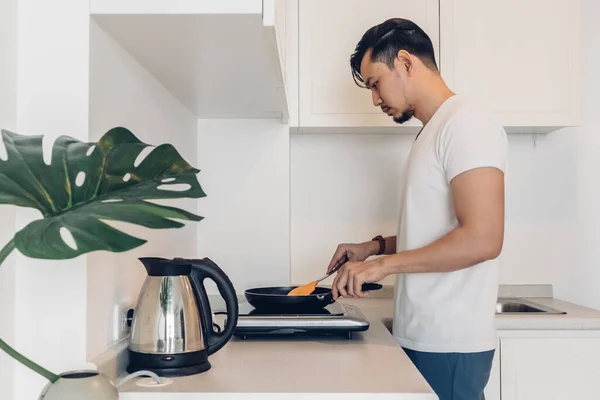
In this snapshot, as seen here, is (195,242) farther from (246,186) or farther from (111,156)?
(111,156)

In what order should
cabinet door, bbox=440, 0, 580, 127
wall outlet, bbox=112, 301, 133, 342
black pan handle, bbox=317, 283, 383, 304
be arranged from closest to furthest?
wall outlet, bbox=112, 301, 133, 342 → black pan handle, bbox=317, 283, 383, 304 → cabinet door, bbox=440, 0, 580, 127

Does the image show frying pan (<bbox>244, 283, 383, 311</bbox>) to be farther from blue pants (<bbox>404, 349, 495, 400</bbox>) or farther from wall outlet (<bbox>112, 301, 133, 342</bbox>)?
wall outlet (<bbox>112, 301, 133, 342</bbox>)

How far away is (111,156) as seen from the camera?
2.37ft

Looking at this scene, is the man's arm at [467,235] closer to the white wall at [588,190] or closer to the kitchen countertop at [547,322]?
the kitchen countertop at [547,322]

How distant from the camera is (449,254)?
1.39m

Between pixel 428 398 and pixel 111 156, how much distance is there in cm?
62

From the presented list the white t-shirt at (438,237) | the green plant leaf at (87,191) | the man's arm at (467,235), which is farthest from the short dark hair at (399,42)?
the green plant leaf at (87,191)

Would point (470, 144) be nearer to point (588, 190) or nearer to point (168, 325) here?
point (168, 325)

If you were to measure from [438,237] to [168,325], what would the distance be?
714mm

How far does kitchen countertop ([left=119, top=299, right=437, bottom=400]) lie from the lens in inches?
39.8

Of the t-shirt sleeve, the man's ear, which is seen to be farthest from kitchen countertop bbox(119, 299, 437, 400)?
the man's ear

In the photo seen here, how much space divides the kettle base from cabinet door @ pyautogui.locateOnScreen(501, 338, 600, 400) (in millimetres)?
1101

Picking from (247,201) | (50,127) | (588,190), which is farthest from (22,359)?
(588,190)

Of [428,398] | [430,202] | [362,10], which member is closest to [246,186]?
[362,10]
